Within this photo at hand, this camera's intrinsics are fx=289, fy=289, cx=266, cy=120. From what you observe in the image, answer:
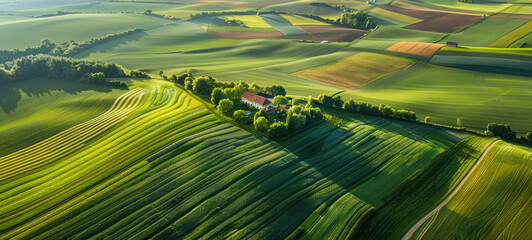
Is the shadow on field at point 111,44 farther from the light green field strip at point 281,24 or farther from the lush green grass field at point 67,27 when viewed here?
the light green field strip at point 281,24

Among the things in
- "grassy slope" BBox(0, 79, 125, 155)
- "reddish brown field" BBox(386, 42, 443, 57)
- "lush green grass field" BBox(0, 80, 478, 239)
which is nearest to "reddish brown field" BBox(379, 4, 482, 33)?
"reddish brown field" BBox(386, 42, 443, 57)

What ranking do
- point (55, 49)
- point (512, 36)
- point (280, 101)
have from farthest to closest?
point (55, 49), point (512, 36), point (280, 101)

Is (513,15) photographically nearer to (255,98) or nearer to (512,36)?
(512,36)

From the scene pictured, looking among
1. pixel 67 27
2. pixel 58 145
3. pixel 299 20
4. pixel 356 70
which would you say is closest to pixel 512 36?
pixel 356 70

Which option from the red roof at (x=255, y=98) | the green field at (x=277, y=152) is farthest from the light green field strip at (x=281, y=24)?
the red roof at (x=255, y=98)

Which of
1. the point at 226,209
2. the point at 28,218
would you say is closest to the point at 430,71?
the point at 226,209

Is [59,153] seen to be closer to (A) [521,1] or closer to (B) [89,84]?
(B) [89,84]
